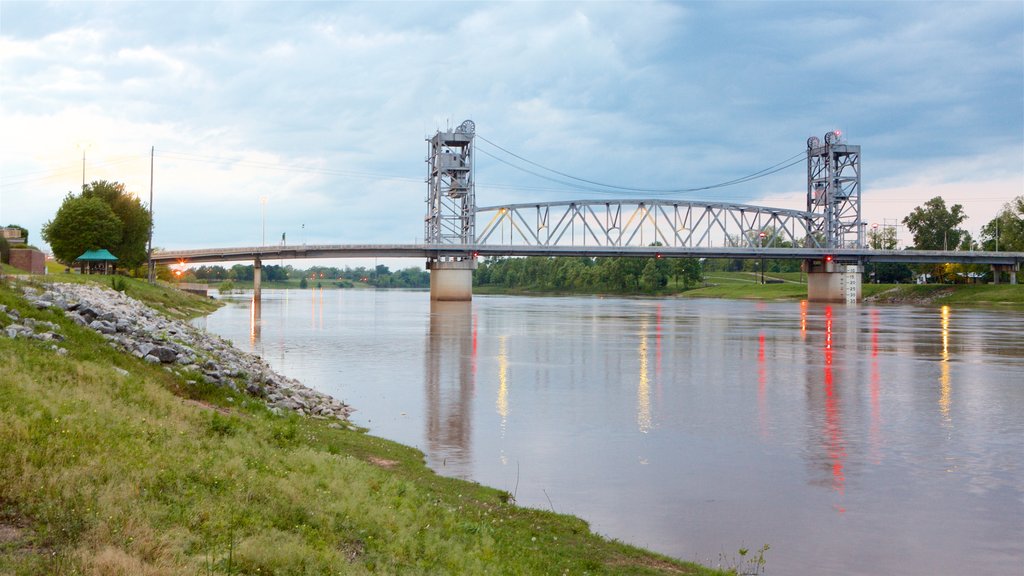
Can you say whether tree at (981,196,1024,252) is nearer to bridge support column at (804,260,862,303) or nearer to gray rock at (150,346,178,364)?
bridge support column at (804,260,862,303)

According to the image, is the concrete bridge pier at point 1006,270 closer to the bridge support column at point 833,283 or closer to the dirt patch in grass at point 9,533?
the bridge support column at point 833,283

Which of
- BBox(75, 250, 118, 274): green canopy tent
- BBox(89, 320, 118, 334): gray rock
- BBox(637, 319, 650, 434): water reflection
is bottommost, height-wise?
BBox(637, 319, 650, 434): water reflection

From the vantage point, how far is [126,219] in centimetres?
10281

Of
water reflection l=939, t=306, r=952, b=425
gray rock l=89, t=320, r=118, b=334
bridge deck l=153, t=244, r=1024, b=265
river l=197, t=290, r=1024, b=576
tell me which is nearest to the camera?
river l=197, t=290, r=1024, b=576

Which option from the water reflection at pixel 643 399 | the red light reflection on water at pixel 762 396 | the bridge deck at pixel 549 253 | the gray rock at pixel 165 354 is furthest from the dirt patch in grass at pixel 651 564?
the bridge deck at pixel 549 253

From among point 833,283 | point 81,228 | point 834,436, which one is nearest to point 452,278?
point 81,228

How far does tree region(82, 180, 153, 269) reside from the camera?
100938 mm

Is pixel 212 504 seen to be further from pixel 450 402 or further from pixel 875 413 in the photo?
pixel 875 413

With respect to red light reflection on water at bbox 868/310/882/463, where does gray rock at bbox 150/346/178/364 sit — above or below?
above

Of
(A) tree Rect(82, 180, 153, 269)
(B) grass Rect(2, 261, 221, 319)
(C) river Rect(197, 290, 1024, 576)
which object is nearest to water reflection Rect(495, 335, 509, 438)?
(C) river Rect(197, 290, 1024, 576)

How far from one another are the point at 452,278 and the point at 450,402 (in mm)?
121527

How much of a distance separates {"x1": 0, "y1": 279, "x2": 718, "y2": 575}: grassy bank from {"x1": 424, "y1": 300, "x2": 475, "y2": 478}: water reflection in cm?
274

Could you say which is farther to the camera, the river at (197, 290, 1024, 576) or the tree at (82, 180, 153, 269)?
the tree at (82, 180, 153, 269)

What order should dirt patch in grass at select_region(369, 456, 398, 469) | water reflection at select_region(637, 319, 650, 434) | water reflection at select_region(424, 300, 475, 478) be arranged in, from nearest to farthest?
dirt patch in grass at select_region(369, 456, 398, 469) → water reflection at select_region(424, 300, 475, 478) → water reflection at select_region(637, 319, 650, 434)
